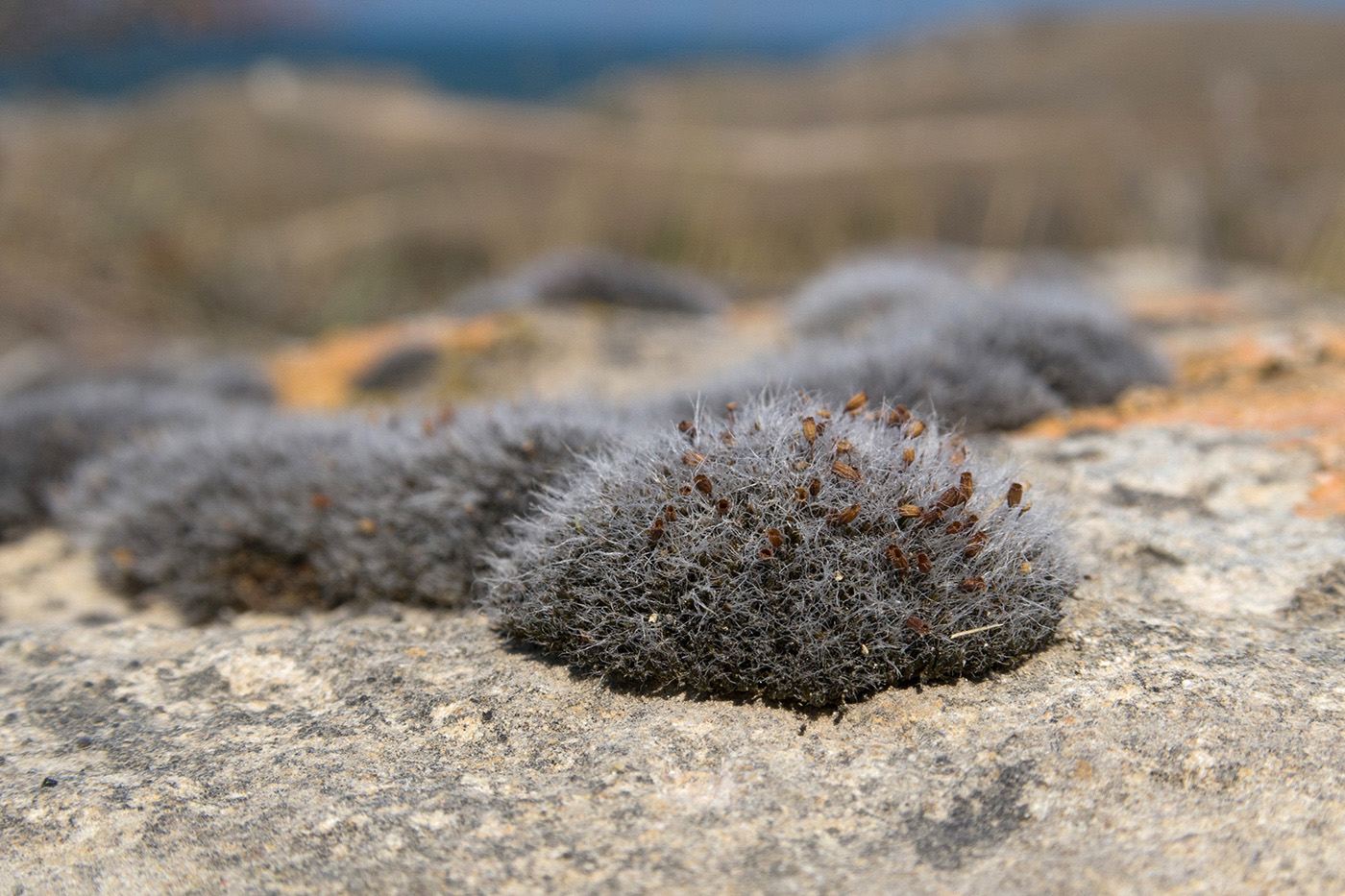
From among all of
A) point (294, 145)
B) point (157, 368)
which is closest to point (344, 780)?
point (157, 368)

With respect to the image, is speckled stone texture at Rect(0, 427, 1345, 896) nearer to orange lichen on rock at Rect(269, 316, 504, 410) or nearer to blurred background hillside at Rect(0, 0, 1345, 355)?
orange lichen on rock at Rect(269, 316, 504, 410)

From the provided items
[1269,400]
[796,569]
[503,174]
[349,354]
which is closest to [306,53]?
[349,354]

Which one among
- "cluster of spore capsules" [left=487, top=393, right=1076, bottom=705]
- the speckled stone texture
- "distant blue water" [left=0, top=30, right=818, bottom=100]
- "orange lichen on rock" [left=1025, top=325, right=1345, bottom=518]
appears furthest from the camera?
"distant blue water" [left=0, top=30, right=818, bottom=100]

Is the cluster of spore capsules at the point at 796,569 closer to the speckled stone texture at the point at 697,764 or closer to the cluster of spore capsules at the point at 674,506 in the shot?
the cluster of spore capsules at the point at 674,506

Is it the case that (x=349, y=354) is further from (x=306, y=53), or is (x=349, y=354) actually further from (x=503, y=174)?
(x=503, y=174)

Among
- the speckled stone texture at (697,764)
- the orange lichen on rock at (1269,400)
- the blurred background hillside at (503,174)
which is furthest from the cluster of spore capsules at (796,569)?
the blurred background hillside at (503,174)

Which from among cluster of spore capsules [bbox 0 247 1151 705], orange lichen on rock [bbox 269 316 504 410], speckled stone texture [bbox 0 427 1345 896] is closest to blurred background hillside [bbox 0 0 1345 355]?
orange lichen on rock [bbox 269 316 504 410]

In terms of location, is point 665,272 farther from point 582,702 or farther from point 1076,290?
point 582,702
